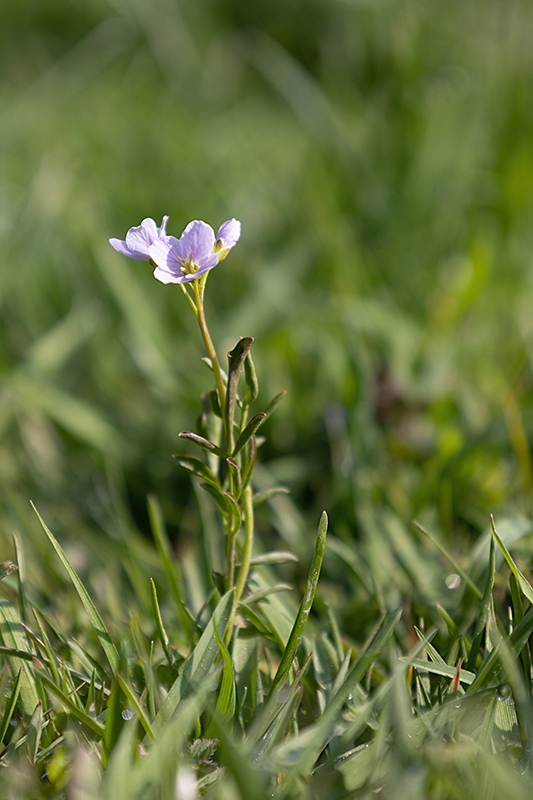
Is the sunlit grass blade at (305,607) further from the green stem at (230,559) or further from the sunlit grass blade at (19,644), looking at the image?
the sunlit grass blade at (19,644)

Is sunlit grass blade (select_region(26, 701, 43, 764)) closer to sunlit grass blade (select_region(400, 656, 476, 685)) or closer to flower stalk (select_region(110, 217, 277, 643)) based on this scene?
flower stalk (select_region(110, 217, 277, 643))

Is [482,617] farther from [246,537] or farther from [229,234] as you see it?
[229,234]

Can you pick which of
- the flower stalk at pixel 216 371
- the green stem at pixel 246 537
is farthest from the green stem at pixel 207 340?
the green stem at pixel 246 537

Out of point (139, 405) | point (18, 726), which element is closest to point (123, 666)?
point (18, 726)

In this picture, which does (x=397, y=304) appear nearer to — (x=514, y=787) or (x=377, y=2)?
(x=377, y=2)

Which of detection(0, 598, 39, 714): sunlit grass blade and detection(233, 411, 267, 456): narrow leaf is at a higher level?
detection(233, 411, 267, 456): narrow leaf

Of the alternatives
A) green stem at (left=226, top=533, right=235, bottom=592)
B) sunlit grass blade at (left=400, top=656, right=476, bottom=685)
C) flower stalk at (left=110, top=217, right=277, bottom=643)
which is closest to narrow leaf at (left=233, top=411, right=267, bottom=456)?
flower stalk at (left=110, top=217, right=277, bottom=643)
